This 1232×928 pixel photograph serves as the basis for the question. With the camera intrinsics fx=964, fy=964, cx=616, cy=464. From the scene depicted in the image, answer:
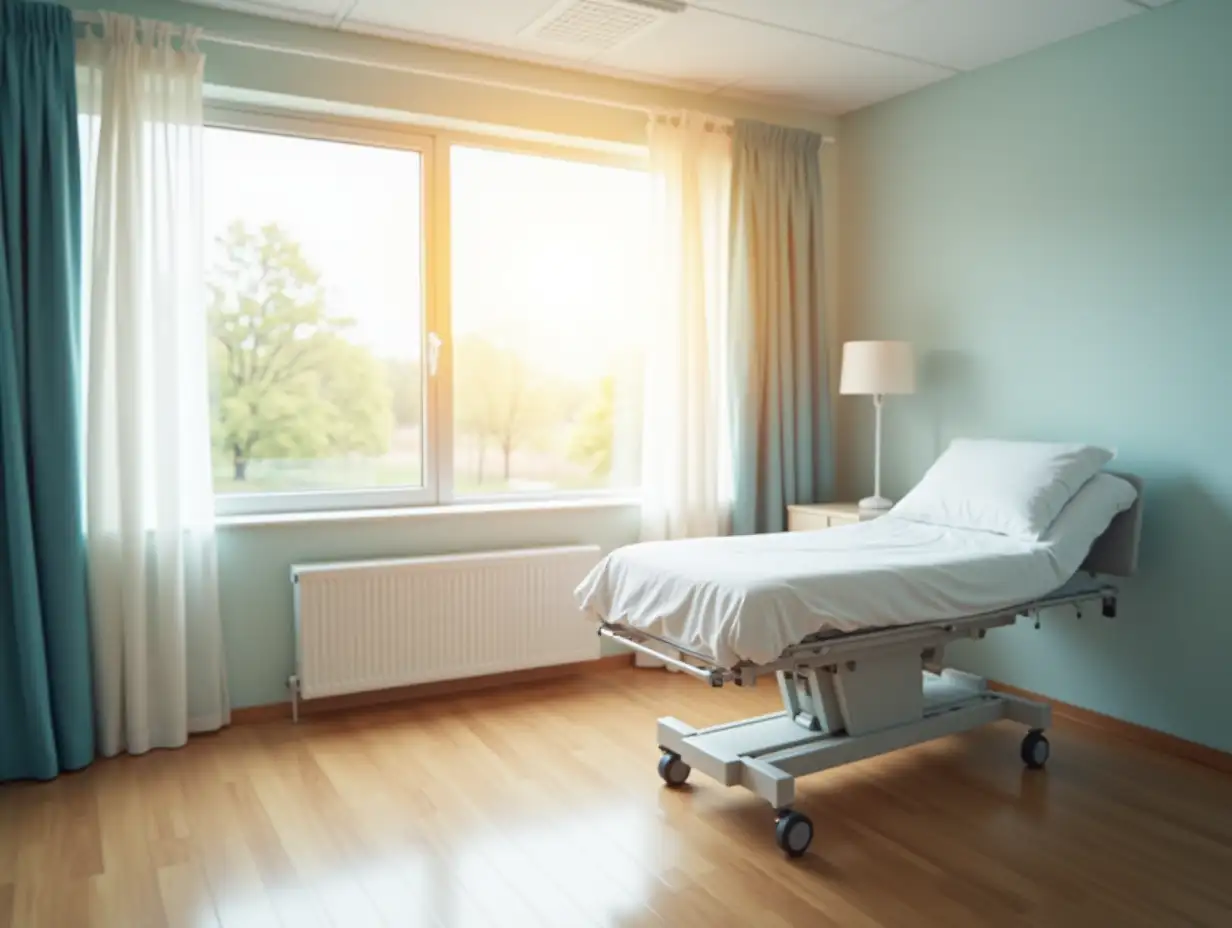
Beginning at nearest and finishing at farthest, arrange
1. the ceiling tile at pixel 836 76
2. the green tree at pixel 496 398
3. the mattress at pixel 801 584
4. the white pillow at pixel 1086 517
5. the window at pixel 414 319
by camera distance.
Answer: the mattress at pixel 801 584 < the white pillow at pixel 1086 517 < the window at pixel 414 319 < the ceiling tile at pixel 836 76 < the green tree at pixel 496 398

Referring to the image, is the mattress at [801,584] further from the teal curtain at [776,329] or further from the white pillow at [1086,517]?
the teal curtain at [776,329]

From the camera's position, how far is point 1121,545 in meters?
3.47

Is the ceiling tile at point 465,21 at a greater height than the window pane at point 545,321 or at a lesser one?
Answer: greater

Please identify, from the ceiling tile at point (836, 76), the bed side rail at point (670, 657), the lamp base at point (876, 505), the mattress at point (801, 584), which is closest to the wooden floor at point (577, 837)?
the bed side rail at point (670, 657)

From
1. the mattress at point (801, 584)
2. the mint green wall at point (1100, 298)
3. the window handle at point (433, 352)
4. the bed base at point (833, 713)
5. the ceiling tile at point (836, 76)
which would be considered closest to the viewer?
the mattress at point (801, 584)

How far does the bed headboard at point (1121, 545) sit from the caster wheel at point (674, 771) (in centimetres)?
167

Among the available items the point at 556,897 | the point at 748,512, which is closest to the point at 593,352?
the point at 748,512

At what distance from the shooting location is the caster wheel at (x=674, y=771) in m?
3.19

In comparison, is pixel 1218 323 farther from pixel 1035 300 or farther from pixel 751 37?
pixel 751 37

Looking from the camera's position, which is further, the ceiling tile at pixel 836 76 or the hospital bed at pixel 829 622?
the ceiling tile at pixel 836 76

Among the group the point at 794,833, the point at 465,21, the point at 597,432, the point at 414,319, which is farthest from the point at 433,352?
the point at 794,833

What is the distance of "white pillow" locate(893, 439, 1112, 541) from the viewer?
340cm

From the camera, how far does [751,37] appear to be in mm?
3877

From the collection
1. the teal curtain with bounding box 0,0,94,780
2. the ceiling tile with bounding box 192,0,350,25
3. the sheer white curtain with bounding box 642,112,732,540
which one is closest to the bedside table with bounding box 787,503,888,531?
the sheer white curtain with bounding box 642,112,732,540
